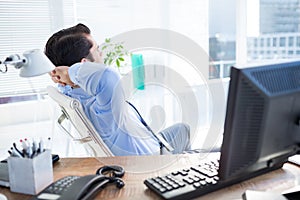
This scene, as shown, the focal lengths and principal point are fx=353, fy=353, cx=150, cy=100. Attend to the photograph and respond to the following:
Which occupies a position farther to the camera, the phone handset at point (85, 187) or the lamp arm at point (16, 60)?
the lamp arm at point (16, 60)

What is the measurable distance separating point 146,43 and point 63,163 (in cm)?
228

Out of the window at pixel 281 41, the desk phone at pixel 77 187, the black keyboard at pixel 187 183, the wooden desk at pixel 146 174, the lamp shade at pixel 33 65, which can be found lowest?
the wooden desk at pixel 146 174

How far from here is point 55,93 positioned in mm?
1632

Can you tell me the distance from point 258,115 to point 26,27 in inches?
103

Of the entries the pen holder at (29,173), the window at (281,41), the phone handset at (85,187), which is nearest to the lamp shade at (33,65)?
the pen holder at (29,173)

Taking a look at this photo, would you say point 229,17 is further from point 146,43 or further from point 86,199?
point 86,199

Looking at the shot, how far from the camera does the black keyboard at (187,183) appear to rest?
3.08ft

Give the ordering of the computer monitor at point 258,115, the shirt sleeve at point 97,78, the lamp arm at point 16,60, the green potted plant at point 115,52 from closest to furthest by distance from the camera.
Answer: the computer monitor at point 258,115, the lamp arm at point 16,60, the shirt sleeve at point 97,78, the green potted plant at point 115,52

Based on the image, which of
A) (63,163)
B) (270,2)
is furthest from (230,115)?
(270,2)

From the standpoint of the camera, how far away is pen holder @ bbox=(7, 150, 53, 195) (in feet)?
3.18

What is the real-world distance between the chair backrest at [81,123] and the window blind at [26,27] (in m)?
1.41

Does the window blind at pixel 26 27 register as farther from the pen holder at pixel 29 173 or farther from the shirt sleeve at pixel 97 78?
the pen holder at pixel 29 173

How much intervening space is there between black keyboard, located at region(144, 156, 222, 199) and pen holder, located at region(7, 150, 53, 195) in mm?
293

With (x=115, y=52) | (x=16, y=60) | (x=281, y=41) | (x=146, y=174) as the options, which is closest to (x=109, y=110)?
(x=146, y=174)
